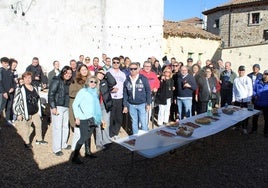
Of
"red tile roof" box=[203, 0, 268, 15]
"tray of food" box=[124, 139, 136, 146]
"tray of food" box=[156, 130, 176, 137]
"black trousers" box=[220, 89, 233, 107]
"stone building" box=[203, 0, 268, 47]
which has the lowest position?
"tray of food" box=[124, 139, 136, 146]

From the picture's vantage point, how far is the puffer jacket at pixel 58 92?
548 cm

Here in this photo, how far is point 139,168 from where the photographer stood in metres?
5.17

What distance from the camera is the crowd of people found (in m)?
5.44

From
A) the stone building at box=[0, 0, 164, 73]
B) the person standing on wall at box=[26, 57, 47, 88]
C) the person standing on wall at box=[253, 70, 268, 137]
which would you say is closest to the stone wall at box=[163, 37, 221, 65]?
the stone building at box=[0, 0, 164, 73]

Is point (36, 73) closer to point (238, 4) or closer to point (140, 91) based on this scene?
point (140, 91)

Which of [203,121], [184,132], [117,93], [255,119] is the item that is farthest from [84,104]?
[255,119]

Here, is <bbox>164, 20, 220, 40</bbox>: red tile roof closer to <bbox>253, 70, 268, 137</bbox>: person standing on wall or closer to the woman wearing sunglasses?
<bbox>253, 70, 268, 137</bbox>: person standing on wall

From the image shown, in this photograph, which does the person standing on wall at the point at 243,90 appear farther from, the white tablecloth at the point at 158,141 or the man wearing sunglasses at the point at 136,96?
the man wearing sunglasses at the point at 136,96

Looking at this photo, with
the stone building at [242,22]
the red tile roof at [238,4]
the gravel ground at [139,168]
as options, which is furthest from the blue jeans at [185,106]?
the red tile roof at [238,4]

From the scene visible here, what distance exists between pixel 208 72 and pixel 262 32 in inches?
842

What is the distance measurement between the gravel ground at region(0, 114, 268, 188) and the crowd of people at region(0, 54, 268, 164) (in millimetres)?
333

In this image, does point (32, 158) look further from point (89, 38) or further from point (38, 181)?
point (89, 38)

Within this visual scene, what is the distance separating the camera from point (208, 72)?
7.82 m

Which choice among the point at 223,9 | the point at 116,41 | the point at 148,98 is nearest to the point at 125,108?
the point at 148,98
